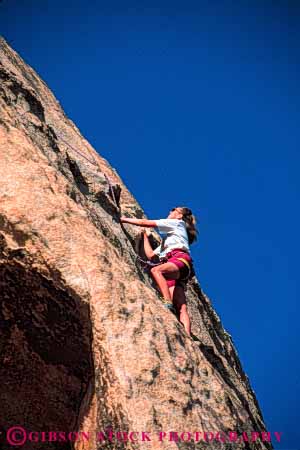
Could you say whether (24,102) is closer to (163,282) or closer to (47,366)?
(163,282)

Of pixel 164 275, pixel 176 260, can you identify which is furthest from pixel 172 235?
pixel 164 275

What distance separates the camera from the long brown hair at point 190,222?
9535 mm

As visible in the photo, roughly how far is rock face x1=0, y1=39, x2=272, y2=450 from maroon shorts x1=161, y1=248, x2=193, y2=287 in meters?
2.32

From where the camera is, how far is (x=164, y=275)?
8305 millimetres

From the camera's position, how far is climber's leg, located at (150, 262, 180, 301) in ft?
26.3

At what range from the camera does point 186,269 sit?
850 centimetres

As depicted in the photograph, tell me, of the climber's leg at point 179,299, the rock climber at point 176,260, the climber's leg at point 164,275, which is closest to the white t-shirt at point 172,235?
the rock climber at point 176,260

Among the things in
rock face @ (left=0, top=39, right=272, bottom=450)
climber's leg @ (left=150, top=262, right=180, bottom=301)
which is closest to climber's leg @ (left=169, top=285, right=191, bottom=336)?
climber's leg @ (left=150, top=262, right=180, bottom=301)

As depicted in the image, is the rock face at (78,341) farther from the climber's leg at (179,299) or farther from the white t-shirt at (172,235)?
the white t-shirt at (172,235)

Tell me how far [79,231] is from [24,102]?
164 inches

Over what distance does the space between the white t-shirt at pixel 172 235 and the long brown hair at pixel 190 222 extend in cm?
38

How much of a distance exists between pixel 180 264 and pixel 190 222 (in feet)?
4.54

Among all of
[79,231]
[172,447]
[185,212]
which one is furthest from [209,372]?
[185,212]

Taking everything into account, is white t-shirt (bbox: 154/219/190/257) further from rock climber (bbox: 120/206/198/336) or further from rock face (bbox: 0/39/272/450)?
rock face (bbox: 0/39/272/450)
